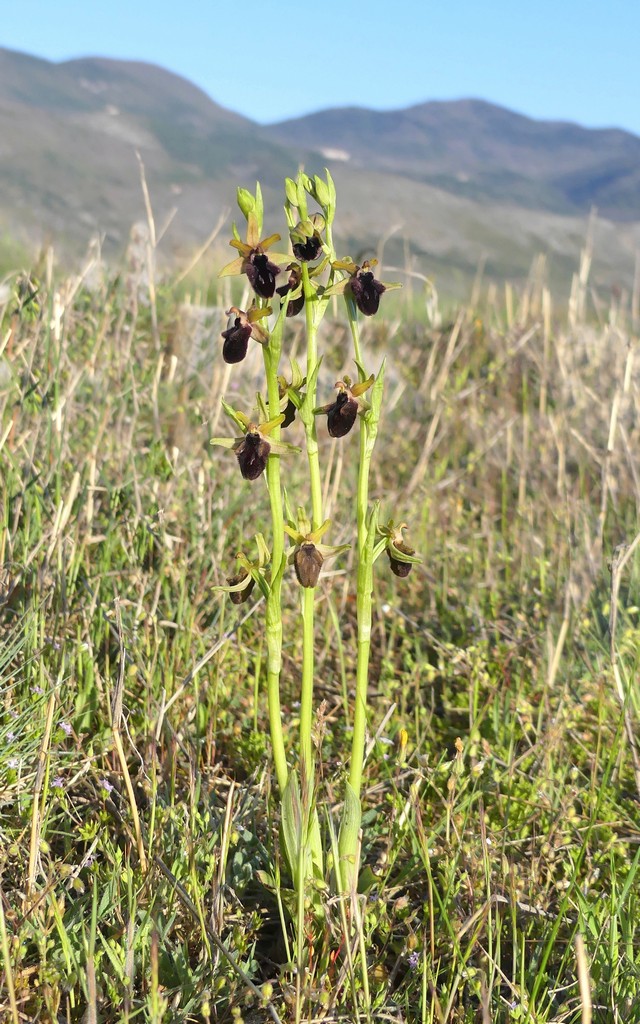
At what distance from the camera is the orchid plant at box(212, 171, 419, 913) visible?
1495mm

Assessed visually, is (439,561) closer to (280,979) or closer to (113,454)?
(113,454)

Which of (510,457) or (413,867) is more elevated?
(510,457)

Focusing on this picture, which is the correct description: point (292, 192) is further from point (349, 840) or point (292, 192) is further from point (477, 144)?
point (477, 144)

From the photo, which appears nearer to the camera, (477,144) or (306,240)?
(306,240)

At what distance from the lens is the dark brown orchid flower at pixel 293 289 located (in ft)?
4.95

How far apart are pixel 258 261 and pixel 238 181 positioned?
128 feet

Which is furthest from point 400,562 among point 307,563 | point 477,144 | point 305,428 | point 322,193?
point 477,144

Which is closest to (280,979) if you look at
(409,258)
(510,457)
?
(510,457)

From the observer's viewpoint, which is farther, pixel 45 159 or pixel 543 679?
pixel 45 159

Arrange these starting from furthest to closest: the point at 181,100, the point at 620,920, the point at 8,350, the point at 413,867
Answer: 1. the point at 181,100
2. the point at 8,350
3. the point at 413,867
4. the point at 620,920

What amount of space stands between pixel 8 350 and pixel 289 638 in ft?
4.50

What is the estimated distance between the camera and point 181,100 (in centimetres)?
8544

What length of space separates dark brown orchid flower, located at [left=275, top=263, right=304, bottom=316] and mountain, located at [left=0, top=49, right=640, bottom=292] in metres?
0.20

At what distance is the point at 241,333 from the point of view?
4.85 feet
